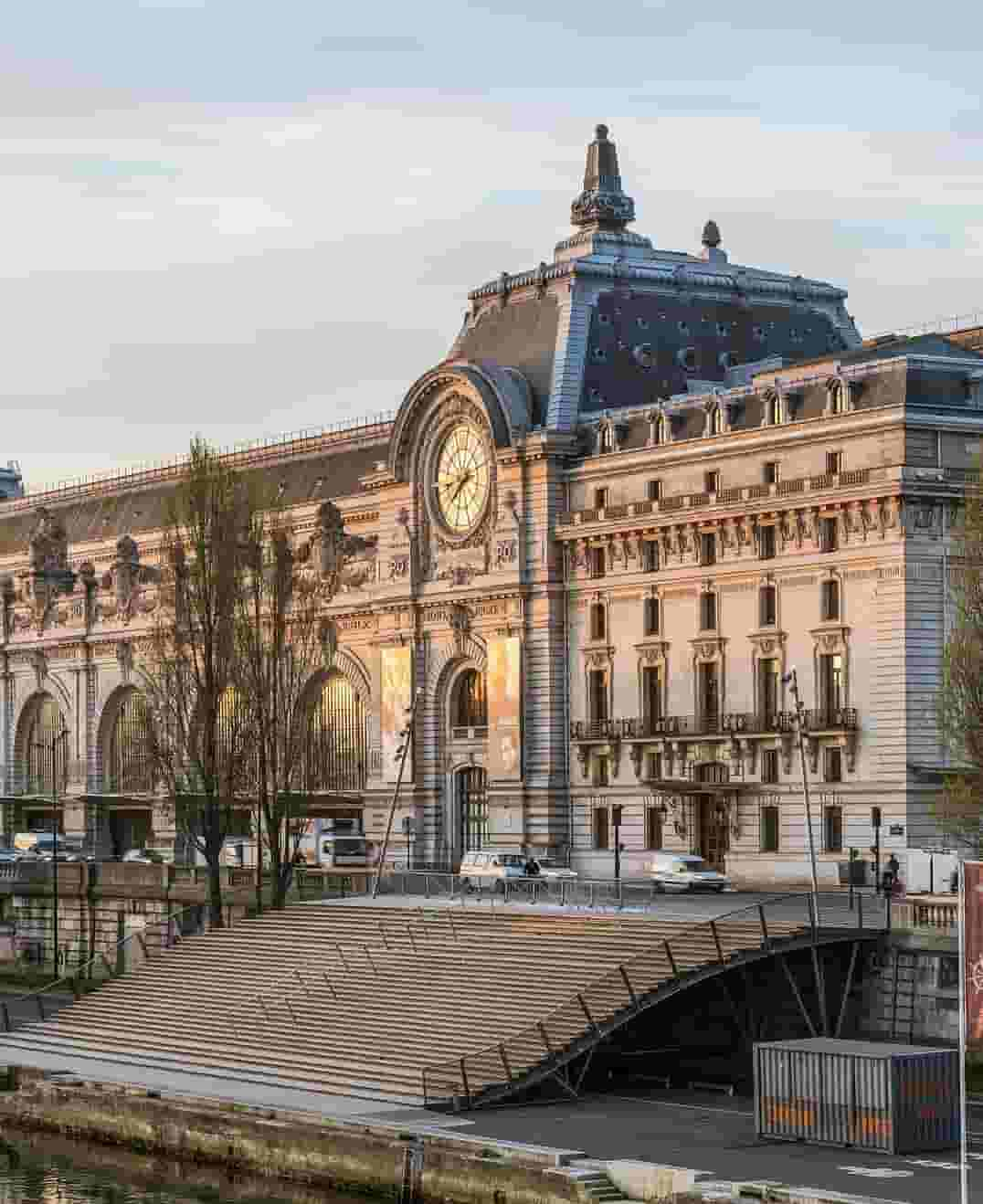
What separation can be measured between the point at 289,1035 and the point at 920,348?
38851 mm

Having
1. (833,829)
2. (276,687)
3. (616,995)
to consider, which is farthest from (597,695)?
(616,995)

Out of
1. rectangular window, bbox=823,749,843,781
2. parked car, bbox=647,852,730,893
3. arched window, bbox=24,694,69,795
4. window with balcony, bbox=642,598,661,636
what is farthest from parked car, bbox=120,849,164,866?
rectangular window, bbox=823,749,843,781

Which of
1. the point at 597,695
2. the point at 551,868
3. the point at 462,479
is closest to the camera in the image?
the point at 551,868

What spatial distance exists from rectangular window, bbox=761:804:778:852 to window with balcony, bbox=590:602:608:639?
12.0 m

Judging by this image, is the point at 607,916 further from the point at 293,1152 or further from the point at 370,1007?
the point at 293,1152

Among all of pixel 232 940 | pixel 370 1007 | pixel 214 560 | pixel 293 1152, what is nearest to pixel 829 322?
pixel 214 560

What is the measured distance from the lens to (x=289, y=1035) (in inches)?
2869

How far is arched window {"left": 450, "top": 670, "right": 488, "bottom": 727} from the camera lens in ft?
385

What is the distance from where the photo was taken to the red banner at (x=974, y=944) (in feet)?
149

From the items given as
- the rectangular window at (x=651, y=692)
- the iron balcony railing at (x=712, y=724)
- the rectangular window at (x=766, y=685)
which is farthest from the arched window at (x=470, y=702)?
the rectangular window at (x=766, y=685)

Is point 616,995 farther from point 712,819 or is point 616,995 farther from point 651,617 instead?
point 651,617

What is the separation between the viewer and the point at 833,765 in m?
98.8

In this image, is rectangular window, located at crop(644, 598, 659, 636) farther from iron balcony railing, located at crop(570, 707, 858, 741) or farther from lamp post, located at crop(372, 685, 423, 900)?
lamp post, located at crop(372, 685, 423, 900)

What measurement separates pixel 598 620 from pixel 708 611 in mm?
7202
